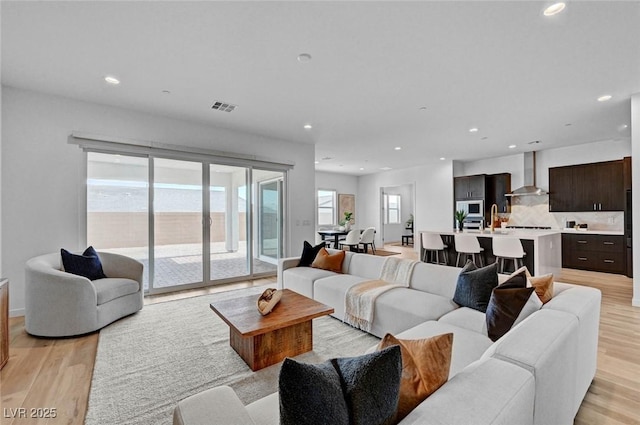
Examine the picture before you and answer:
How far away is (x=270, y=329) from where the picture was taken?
2.18 m

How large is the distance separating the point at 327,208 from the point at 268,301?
321 inches

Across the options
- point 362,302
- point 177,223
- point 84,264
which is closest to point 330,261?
point 362,302

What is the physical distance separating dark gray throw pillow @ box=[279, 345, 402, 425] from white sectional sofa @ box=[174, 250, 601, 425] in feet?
0.38

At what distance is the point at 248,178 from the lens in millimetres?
5523

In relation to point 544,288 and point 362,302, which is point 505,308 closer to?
point 544,288

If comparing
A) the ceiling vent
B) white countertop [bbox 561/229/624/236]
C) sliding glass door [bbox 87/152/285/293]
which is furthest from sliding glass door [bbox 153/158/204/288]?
white countertop [bbox 561/229/624/236]

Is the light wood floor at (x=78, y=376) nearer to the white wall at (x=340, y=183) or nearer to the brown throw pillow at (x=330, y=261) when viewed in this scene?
the brown throw pillow at (x=330, y=261)

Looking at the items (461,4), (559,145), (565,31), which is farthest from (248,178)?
(559,145)

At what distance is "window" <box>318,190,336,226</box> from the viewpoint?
1054cm

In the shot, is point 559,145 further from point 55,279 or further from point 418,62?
point 55,279

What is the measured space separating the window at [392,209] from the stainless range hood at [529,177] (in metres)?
4.64

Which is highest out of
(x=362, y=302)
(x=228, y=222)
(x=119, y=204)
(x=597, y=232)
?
(x=119, y=204)

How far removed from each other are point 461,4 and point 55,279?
168 inches

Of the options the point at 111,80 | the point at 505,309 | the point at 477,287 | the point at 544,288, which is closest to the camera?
the point at 505,309
